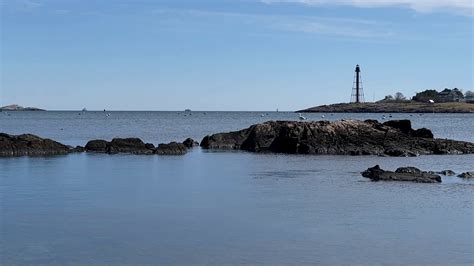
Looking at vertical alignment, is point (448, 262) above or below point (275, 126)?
below

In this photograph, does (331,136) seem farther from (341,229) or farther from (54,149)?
(341,229)

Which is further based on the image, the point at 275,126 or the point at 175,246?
the point at 275,126

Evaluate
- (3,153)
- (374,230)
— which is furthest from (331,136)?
(374,230)

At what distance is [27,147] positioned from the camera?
129 feet

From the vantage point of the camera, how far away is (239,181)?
27625 mm

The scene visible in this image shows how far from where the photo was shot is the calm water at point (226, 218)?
14.5 meters

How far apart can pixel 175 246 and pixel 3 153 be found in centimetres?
2568

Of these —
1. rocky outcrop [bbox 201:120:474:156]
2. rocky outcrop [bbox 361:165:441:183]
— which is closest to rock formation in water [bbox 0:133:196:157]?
rocky outcrop [bbox 201:120:474:156]

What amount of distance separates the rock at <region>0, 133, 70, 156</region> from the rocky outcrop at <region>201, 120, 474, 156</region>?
43.1 ft

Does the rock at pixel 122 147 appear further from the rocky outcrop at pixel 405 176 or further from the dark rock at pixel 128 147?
the rocky outcrop at pixel 405 176

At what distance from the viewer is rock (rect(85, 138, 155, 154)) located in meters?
42.2

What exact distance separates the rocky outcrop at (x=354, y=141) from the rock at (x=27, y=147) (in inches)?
518

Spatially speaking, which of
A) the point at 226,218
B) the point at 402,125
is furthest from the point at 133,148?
the point at 226,218

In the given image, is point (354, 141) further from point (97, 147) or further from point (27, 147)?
point (27, 147)
